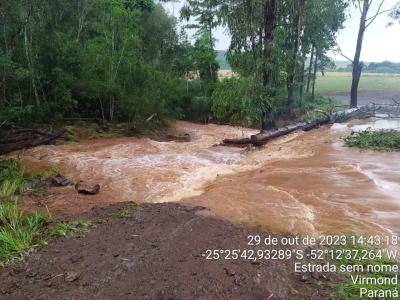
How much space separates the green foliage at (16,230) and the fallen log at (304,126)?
8222 mm

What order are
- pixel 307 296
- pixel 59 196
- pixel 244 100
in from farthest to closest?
1. pixel 244 100
2. pixel 59 196
3. pixel 307 296

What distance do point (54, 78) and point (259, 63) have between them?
833 cm


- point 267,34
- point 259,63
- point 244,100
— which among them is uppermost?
point 267,34

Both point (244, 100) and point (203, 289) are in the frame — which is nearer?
point (203, 289)

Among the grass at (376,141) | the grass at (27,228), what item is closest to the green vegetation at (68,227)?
the grass at (27,228)

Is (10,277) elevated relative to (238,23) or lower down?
lower down

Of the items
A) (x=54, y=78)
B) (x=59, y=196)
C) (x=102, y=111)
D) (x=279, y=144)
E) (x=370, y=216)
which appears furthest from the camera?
(x=102, y=111)

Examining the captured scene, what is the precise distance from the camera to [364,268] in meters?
3.72

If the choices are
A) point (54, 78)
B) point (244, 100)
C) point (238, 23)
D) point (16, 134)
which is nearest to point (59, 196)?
point (16, 134)

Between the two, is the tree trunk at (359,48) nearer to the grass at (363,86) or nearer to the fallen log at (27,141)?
the grass at (363,86)

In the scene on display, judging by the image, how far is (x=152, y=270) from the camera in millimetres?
3830

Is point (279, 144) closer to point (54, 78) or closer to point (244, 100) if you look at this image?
point (244, 100)
